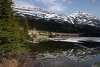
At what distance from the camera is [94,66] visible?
87.8 ft

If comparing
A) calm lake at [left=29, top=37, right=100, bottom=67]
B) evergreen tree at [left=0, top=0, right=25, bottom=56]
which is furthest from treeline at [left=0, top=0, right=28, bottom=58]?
calm lake at [left=29, top=37, right=100, bottom=67]

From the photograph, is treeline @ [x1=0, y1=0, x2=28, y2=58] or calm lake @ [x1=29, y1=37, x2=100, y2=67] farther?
calm lake @ [x1=29, y1=37, x2=100, y2=67]

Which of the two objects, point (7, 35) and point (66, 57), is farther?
point (66, 57)

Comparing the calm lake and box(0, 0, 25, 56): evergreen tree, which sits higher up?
box(0, 0, 25, 56): evergreen tree

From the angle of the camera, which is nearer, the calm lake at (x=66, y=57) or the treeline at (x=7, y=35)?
the treeline at (x=7, y=35)

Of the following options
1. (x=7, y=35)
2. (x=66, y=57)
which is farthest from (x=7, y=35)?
(x=66, y=57)

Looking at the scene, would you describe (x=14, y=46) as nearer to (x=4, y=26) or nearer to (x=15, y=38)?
(x=15, y=38)

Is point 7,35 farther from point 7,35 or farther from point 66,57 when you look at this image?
point 66,57

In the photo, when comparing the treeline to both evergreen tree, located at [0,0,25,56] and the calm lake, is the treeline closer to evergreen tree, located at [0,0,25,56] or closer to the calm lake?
evergreen tree, located at [0,0,25,56]

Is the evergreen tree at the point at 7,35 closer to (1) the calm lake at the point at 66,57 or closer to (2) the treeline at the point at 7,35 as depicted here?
(2) the treeline at the point at 7,35

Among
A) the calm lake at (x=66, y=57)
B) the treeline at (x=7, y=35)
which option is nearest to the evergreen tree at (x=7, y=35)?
the treeline at (x=7, y=35)

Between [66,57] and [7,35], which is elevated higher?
[7,35]

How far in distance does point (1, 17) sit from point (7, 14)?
1.18m

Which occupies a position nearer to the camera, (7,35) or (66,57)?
(7,35)
